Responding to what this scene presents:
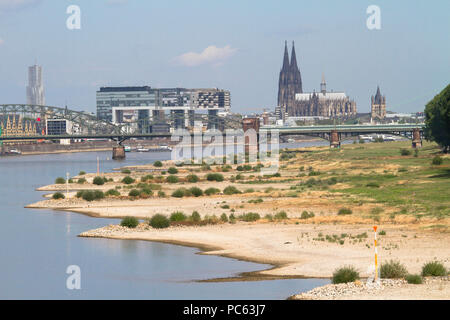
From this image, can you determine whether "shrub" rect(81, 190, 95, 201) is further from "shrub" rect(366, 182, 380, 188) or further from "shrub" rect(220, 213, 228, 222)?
"shrub" rect(366, 182, 380, 188)

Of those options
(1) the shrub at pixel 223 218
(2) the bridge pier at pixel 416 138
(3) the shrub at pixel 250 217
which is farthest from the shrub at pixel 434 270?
(2) the bridge pier at pixel 416 138

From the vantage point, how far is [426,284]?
31703 millimetres

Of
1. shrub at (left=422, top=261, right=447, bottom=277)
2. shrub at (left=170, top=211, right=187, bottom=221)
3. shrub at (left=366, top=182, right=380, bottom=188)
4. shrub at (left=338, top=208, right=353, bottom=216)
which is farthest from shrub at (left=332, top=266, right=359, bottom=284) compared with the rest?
shrub at (left=366, top=182, right=380, bottom=188)

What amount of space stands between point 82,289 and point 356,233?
17135 millimetres

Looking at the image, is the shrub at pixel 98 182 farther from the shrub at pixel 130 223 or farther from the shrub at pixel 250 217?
the shrub at pixel 130 223

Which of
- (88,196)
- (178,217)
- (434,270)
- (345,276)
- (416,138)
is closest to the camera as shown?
(345,276)

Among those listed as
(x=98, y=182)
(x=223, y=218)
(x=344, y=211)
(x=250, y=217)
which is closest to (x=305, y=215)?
(x=344, y=211)

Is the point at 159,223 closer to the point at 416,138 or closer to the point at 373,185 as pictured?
the point at 373,185

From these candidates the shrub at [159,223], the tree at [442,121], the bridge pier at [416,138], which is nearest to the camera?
the shrub at [159,223]

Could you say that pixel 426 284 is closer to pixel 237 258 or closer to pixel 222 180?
pixel 237 258

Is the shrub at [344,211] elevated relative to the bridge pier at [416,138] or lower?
lower

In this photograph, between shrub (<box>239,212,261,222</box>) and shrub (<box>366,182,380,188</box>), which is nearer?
shrub (<box>239,212,261,222</box>)
